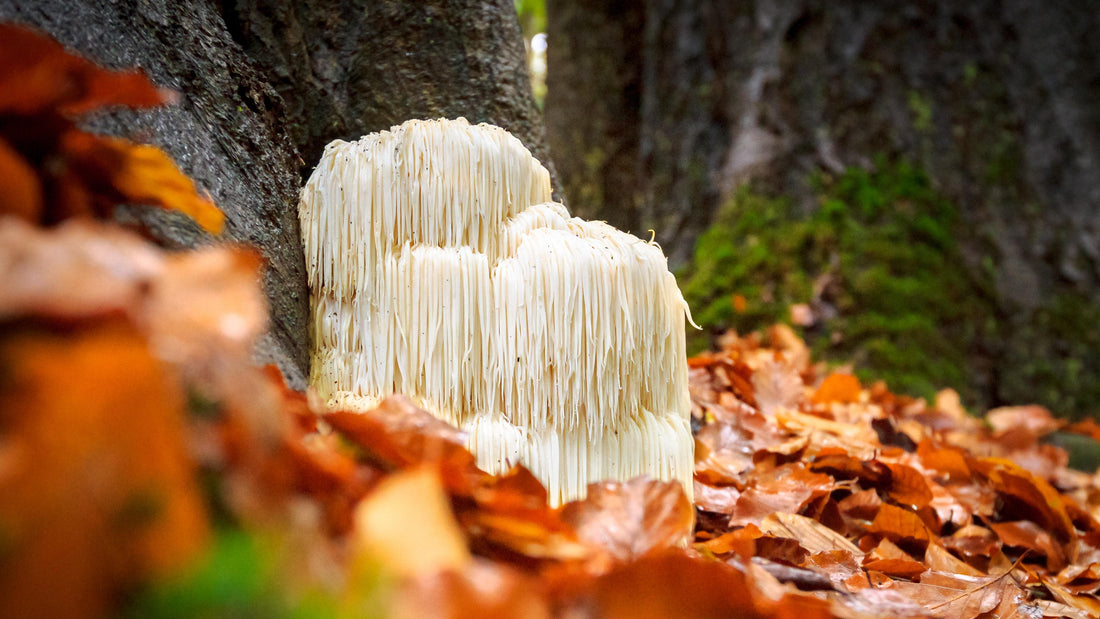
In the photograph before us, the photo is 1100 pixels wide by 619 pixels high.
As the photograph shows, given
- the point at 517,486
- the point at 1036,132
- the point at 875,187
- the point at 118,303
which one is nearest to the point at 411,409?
the point at 517,486

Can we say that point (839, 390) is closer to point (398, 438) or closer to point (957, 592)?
point (957, 592)

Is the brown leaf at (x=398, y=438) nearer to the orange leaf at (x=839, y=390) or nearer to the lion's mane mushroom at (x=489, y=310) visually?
the lion's mane mushroom at (x=489, y=310)

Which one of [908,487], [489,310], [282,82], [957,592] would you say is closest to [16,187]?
[489,310]

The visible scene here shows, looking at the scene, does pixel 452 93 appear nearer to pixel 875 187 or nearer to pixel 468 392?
pixel 468 392

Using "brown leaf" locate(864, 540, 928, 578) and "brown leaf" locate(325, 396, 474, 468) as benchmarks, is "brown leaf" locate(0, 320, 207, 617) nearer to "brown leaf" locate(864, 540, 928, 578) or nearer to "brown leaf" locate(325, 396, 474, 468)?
"brown leaf" locate(325, 396, 474, 468)

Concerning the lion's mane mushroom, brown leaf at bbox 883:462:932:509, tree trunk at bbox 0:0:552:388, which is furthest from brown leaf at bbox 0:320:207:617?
brown leaf at bbox 883:462:932:509

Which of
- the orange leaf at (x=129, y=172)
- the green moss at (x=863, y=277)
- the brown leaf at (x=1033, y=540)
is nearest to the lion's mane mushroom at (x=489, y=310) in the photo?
the orange leaf at (x=129, y=172)
